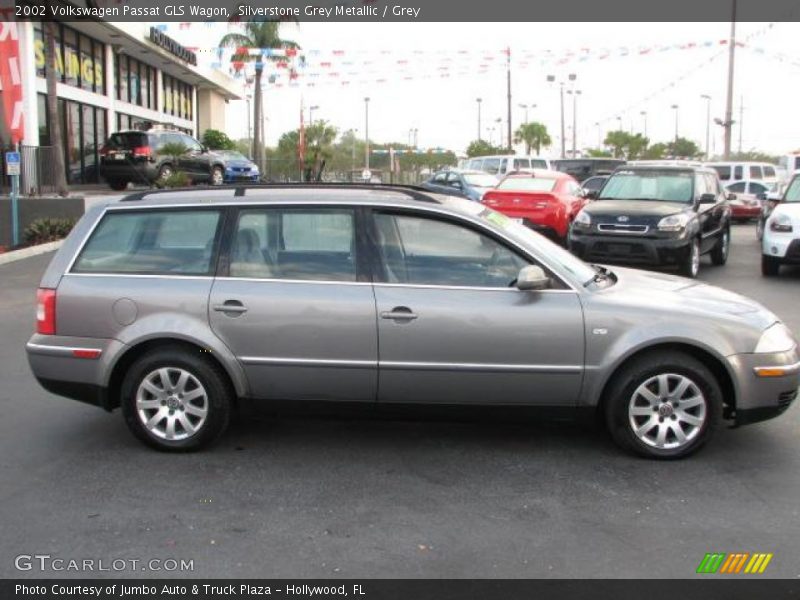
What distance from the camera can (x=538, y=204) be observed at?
15.5 metres

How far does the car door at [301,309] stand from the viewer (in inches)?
187

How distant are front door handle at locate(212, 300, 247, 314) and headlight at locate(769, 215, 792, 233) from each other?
9697mm

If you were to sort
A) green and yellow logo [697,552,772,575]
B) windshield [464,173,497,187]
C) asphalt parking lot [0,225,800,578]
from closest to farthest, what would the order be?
green and yellow logo [697,552,772,575] < asphalt parking lot [0,225,800,578] < windshield [464,173,497,187]

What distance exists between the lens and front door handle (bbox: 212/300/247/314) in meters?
4.82

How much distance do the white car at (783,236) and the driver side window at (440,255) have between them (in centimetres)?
857

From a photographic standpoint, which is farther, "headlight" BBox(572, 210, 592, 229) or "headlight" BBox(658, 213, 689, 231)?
"headlight" BBox(572, 210, 592, 229)

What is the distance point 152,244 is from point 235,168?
23052mm

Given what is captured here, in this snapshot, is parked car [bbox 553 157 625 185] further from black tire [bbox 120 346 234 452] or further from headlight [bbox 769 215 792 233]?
black tire [bbox 120 346 234 452]

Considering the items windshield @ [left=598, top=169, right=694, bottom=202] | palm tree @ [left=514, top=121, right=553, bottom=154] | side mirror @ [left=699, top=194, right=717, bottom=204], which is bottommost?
side mirror @ [left=699, top=194, right=717, bottom=204]

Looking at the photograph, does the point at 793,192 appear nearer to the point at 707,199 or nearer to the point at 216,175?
the point at 707,199

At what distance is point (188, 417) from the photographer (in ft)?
16.2
